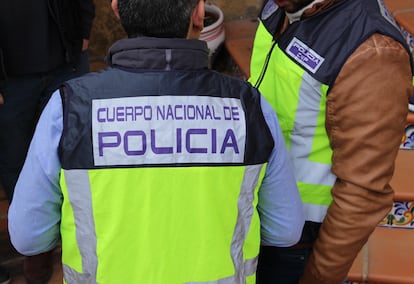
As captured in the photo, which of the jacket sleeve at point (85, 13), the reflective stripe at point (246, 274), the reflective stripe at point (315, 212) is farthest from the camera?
the jacket sleeve at point (85, 13)

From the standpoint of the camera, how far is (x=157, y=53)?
109 cm

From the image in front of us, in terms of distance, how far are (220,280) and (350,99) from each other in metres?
0.49

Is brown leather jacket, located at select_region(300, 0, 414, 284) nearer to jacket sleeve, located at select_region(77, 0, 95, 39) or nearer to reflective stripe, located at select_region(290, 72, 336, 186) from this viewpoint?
reflective stripe, located at select_region(290, 72, 336, 186)

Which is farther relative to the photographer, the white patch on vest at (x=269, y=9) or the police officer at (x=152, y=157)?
the white patch on vest at (x=269, y=9)

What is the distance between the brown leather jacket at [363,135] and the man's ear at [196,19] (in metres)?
0.34

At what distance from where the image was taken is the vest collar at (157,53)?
3.57ft

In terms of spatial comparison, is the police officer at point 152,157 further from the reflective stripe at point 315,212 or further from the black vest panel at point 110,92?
the reflective stripe at point 315,212

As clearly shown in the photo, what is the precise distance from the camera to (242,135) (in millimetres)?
1123

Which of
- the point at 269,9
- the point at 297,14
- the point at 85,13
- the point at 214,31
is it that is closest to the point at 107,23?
the point at 214,31

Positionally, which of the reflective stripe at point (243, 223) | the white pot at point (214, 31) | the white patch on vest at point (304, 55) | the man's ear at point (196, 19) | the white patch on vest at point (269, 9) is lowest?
the white pot at point (214, 31)

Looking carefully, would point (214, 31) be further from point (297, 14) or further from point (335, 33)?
point (335, 33)

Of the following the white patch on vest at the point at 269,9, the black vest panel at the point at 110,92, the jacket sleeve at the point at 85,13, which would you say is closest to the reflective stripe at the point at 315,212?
the black vest panel at the point at 110,92

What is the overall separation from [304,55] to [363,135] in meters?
0.25

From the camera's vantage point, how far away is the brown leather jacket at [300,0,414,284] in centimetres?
123
